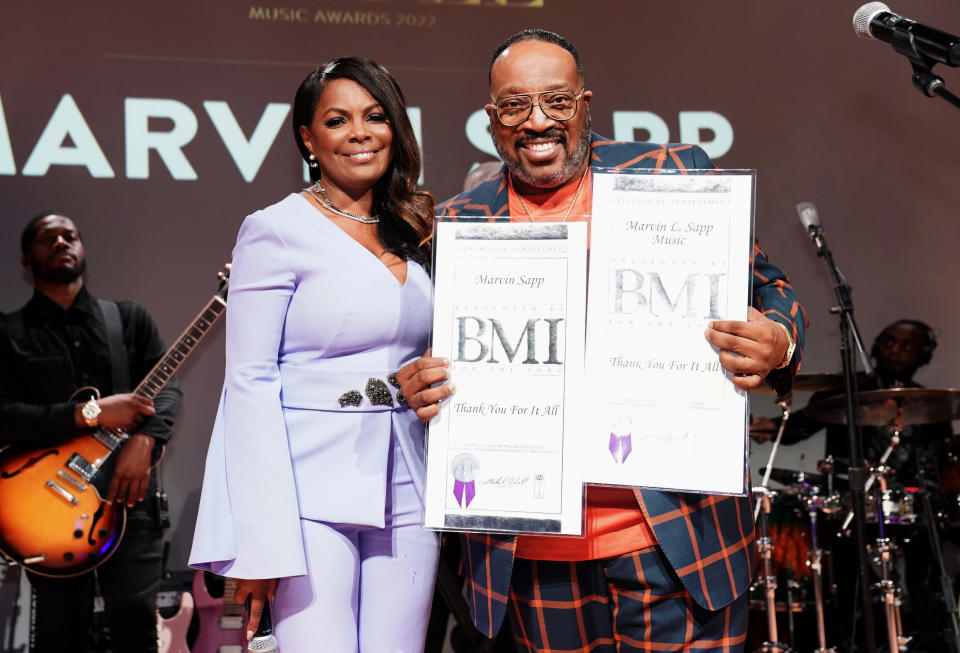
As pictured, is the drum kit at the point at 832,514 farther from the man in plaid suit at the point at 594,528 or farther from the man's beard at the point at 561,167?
the man's beard at the point at 561,167

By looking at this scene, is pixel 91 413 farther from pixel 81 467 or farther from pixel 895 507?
pixel 895 507

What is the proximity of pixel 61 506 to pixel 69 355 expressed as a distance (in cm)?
63

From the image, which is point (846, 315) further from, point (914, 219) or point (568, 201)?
point (568, 201)

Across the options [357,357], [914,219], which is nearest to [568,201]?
[357,357]

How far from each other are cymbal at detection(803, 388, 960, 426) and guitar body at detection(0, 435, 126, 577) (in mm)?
3046

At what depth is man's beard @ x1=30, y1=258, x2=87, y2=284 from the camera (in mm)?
3793

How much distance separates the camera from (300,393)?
168 centimetres

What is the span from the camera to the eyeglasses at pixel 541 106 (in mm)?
1781

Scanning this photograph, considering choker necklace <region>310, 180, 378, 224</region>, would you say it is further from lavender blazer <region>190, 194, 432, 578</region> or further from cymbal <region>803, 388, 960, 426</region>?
cymbal <region>803, 388, 960, 426</region>

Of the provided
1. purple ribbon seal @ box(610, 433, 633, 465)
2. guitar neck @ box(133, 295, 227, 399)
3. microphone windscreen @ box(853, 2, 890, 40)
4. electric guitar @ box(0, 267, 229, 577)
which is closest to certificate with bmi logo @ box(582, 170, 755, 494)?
purple ribbon seal @ box(610, 433, 633, 465)

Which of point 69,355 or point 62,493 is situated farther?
point 69,355

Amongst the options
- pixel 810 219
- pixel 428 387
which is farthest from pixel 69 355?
pixel 810 219

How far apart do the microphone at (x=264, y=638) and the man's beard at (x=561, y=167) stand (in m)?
0.95

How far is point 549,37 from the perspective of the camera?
1.85 metres
